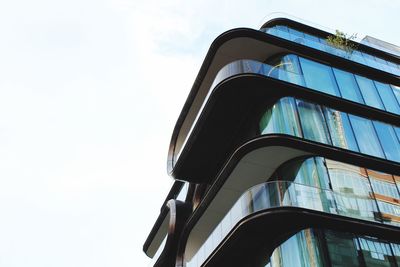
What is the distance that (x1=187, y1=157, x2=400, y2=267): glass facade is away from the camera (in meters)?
12.7

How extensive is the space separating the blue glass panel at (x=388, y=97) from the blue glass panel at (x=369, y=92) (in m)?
0.34

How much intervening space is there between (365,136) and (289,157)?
371 cm

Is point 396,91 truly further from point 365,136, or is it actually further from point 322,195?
point 322,195

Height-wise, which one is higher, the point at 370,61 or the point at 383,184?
the point at 370,61

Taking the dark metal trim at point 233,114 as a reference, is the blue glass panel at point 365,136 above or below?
below

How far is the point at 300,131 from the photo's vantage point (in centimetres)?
1506

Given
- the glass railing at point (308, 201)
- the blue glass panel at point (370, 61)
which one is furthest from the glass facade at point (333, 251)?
the blue glass panel at point (370, 61)

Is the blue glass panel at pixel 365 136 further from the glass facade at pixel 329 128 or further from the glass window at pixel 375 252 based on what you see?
the glass window at pixel 375 252

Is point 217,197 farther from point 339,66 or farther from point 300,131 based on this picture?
point 339,66

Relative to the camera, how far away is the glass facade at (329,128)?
1530 centimetres

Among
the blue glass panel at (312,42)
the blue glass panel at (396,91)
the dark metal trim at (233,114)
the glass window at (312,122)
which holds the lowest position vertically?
the glass window at (312,122)

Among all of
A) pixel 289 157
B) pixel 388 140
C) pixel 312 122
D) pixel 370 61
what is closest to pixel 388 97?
pixel 370 61

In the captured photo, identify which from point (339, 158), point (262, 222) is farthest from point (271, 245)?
point (339, 158)

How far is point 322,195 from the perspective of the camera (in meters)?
13.1
